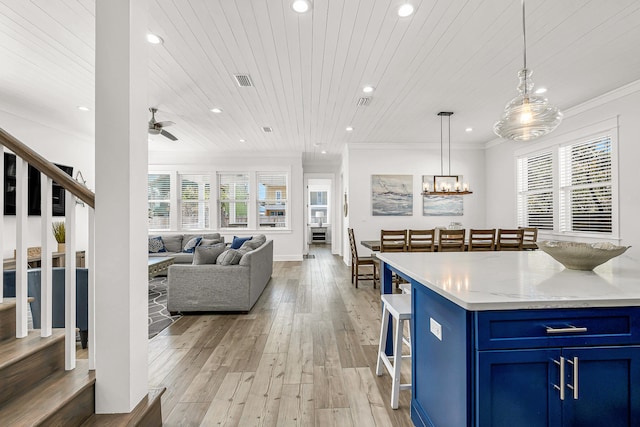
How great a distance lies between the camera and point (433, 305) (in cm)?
147

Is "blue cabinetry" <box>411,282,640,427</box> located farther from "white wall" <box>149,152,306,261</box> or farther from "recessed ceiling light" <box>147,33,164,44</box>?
"white wall" <box>149,152,306,261</box>

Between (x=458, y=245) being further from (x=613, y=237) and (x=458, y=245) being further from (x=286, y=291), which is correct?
(x=286, y=291)

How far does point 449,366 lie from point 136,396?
158cm

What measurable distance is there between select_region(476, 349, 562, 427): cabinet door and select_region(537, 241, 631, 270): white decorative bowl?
0.73m

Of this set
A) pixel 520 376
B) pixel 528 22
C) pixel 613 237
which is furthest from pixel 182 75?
pixel 613 237

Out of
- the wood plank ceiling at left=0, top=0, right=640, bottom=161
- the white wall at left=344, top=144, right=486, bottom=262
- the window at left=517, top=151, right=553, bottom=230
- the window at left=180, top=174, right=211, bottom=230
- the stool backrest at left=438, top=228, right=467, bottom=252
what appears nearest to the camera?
the wood plank ceiling at left=0, top=0, right=640, bottom=161

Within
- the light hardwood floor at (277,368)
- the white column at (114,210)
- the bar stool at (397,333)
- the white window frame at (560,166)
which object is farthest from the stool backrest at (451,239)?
the white column at (114,210)

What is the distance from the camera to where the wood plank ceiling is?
238 cm

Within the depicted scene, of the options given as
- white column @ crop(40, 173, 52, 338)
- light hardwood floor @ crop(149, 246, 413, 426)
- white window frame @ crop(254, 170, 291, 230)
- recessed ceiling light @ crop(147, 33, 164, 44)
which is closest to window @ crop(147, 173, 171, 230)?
white window frame @ crop(254, 170, 291, 230)

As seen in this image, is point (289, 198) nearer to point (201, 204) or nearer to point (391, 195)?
point (201, 204)

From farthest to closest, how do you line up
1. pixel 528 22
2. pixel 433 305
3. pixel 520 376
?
1. pixel 528 22
2. pixel 433 305
3. pixel 520 376

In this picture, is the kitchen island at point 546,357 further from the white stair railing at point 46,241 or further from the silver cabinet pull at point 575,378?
the white stair railing at point 46,241

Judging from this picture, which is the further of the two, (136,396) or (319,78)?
(319,78)

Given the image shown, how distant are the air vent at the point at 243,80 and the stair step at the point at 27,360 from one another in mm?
2947
